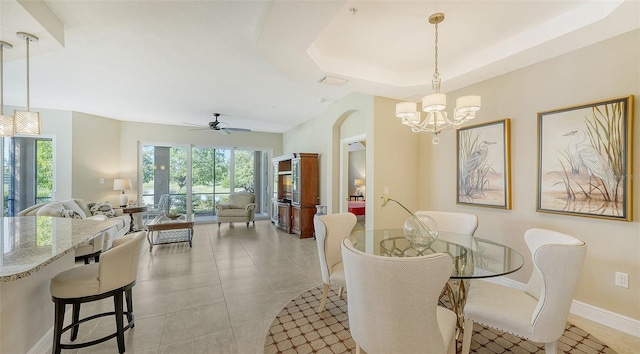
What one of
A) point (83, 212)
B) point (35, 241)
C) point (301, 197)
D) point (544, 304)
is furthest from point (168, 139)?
point (544, 304)

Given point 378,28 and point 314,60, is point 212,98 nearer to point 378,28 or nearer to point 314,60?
point 314,60

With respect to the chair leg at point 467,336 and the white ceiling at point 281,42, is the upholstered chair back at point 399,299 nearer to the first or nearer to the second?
the chair leg at point 467,336

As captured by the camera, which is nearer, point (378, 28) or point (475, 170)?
point (378, 28)

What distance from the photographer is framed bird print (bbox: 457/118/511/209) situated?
3.07m

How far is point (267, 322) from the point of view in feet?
7.97

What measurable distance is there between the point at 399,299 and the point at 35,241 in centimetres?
254

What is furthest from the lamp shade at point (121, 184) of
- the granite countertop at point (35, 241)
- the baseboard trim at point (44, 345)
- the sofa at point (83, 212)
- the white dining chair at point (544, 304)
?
the white dining chair at point (544, 304)

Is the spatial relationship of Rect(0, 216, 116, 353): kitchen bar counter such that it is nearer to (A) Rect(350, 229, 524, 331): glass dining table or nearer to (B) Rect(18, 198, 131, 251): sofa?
(B) Rect(18, 198, 131, 251): sofa

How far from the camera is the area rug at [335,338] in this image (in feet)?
6.64

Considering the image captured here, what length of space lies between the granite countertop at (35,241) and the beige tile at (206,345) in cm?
106

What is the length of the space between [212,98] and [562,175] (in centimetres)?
515

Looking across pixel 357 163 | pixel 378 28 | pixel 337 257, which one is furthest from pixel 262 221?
pixel 378 28

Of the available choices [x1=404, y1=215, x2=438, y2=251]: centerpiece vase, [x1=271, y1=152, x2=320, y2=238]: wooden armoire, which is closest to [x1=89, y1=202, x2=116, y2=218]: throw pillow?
[x1=271, y1=152, x2=320, y2=238]: wooden armoire

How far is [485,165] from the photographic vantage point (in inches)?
129
